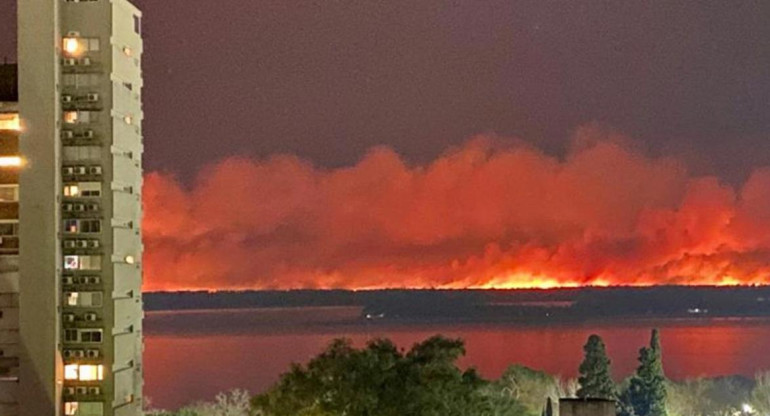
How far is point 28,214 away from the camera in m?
22.2

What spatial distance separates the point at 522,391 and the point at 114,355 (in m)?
16.4

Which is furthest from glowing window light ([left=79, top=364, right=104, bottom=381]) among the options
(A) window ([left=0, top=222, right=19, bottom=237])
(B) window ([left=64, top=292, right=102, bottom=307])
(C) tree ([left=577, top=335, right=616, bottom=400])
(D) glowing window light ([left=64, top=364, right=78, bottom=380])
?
(C) tree ([left=577, top=335, right=616, bottom=400])

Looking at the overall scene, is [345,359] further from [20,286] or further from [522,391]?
[522,391]

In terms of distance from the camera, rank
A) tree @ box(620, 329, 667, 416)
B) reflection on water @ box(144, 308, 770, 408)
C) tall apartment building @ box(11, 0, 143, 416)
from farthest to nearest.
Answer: reflection on water @ box(144, 308, 770, 408), tree @ box(620, 329, 667, 416), tall apartment building @ box(11, 0, 143, 416)

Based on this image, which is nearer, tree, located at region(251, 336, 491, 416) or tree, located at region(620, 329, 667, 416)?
tree, located at region(251, 336, 491, 416)

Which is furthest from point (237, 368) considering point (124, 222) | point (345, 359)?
point (345, 359)

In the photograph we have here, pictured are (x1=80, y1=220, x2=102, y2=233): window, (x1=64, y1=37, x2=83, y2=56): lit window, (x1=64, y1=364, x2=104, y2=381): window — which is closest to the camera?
(x1=64, y1=364, x2=104, y2=381): window

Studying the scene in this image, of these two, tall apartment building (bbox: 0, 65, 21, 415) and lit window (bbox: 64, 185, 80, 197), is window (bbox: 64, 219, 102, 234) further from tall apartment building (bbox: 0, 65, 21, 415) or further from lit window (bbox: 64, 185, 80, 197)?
tall apartment building (bbox: 0, 65, 21, 415)

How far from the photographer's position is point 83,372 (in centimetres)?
2244

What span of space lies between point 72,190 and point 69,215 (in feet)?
1.82

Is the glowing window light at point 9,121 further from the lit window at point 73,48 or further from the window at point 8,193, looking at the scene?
the lit window at point 73,48

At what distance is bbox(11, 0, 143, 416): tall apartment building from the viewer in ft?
72.3

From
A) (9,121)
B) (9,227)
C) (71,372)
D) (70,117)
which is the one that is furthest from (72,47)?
(71,372)

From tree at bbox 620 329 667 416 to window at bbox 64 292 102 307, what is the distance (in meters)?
19.0
